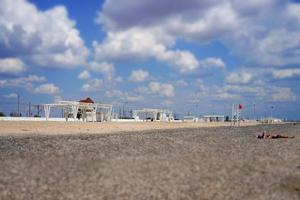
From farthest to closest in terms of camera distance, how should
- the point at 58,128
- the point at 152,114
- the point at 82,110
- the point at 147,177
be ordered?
the point at 152,114 → the point at 82,110 → the point at 58,128 → the point at 147,177

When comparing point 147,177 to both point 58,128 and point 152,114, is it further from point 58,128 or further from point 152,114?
point 152,114

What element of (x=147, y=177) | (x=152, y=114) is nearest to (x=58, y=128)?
(x=147, y=177)

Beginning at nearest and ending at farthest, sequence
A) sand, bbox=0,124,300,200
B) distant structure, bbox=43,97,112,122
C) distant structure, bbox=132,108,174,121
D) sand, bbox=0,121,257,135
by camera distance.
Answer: sand, bbox=0,124,300,200
sand, bbox=0,121,257,135
distant structure, bbox=43,97,112,122
distant structure, bbox=132,108,174,121

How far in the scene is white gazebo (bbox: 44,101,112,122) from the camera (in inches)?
3162

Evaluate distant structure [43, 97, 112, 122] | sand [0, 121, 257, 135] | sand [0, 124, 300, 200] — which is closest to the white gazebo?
distant structure [43, 97, 112, 122]

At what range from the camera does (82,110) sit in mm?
84688

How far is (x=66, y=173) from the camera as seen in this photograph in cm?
1139

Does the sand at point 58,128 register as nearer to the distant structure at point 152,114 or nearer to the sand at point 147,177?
the sand at point 147,177

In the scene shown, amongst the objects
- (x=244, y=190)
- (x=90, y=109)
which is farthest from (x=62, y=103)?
(x=244, y=190)

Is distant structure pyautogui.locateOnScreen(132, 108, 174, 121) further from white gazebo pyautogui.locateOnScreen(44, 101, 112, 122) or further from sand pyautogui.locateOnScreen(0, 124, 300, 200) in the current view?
sand pyautogui.locateOnScreen(0, 124, 300, 200)

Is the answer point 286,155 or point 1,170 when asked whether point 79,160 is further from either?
point 286,155

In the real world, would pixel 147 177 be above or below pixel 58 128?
below

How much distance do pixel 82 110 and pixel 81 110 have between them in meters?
0.62

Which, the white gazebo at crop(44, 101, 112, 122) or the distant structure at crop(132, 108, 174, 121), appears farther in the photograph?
the distant structure at crop(132, 108, 174, 121)
